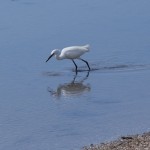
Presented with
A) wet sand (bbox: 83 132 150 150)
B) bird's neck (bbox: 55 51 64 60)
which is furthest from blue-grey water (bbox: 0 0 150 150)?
wet sand (bbox: 83 132 150 150)

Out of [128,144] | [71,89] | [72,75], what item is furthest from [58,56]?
[128,144]

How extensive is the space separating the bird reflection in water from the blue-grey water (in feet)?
0.07

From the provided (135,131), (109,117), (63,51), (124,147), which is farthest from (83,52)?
(124,147)

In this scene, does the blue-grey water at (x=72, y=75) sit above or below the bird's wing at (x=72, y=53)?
below

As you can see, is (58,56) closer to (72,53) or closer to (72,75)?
(72,53)

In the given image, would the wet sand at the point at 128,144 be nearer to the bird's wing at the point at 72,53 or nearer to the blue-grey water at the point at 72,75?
the blue-grey water at the point at 72,75

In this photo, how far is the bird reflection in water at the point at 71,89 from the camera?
47.1 ft

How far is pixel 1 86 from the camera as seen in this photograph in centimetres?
1498

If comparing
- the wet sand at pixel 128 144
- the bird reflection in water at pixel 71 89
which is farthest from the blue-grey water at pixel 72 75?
the wet sand at pixel 128 144

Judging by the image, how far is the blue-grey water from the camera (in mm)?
11484

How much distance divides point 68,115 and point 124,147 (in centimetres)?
290

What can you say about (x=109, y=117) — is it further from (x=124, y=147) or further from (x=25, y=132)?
(x=124, y=147)

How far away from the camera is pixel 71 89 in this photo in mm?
14859

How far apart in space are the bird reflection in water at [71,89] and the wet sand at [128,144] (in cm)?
390
